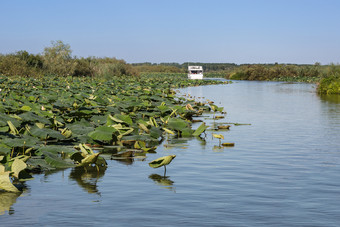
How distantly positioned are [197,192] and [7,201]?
2.43m

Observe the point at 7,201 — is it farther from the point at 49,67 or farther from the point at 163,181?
the point at 49,67

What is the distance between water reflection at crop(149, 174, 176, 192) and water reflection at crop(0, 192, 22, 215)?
1977mm

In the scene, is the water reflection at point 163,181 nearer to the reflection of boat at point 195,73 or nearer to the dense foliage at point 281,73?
the reflection of boat at point 195,73

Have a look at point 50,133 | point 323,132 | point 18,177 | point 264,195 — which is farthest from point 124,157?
point 323,132

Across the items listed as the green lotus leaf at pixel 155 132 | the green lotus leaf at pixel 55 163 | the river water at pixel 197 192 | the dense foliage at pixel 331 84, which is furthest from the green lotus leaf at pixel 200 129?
the dense foliage at pixel 331 84

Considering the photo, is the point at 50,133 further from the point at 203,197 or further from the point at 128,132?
the point at 203,197

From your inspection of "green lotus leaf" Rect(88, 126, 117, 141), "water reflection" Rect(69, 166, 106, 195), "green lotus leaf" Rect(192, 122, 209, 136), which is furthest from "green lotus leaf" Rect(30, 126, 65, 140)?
"green lotus leaf" Rect(192, 122, 209, 136)

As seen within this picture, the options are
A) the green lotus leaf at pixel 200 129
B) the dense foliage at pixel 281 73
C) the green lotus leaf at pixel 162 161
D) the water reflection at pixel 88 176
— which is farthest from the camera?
the dense foliage at pixel 281 73

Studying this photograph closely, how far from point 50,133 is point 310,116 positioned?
41.2 ft

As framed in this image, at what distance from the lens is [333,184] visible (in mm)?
6910

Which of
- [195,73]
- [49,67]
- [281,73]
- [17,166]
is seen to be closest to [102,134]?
[17,166]

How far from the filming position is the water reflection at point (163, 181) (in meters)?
6.52

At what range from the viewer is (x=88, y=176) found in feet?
23.4

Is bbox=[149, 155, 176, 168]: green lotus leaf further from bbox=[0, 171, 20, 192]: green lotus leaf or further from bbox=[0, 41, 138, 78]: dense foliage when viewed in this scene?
bbox=[0, 41, 138, 78]: dense foliage
